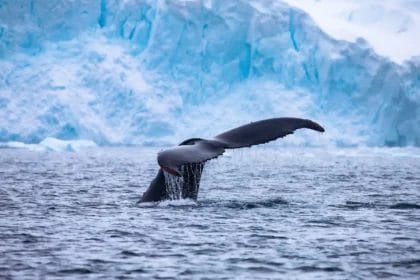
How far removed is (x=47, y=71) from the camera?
166 ft

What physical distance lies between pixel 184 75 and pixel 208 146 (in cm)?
4313

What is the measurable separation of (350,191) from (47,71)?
124 feet

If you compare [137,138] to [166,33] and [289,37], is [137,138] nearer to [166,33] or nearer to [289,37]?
[166,33]

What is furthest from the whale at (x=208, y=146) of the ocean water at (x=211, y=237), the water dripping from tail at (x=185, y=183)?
the ocean water at (x=211, y=237)

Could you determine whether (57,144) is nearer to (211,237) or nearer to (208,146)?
(208,146)

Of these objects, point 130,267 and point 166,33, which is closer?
point 130,267

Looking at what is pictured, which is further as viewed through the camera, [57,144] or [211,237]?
[57,144]

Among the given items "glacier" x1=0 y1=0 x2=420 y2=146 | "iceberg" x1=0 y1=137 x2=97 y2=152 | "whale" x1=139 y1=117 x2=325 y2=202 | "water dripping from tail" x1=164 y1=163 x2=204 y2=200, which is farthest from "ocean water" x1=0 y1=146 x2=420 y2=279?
"glacier" x1=0 y1=0 x2=420 y2=146

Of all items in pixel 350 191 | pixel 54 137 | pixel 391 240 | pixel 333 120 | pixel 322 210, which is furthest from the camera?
pixel 333 120

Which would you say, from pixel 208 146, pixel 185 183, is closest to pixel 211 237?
pixel 208 146

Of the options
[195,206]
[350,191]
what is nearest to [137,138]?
[350,191]

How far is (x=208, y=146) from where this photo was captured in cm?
877

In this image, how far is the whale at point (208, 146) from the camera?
790 cm

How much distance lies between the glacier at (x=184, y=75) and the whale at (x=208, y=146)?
38071 mm
